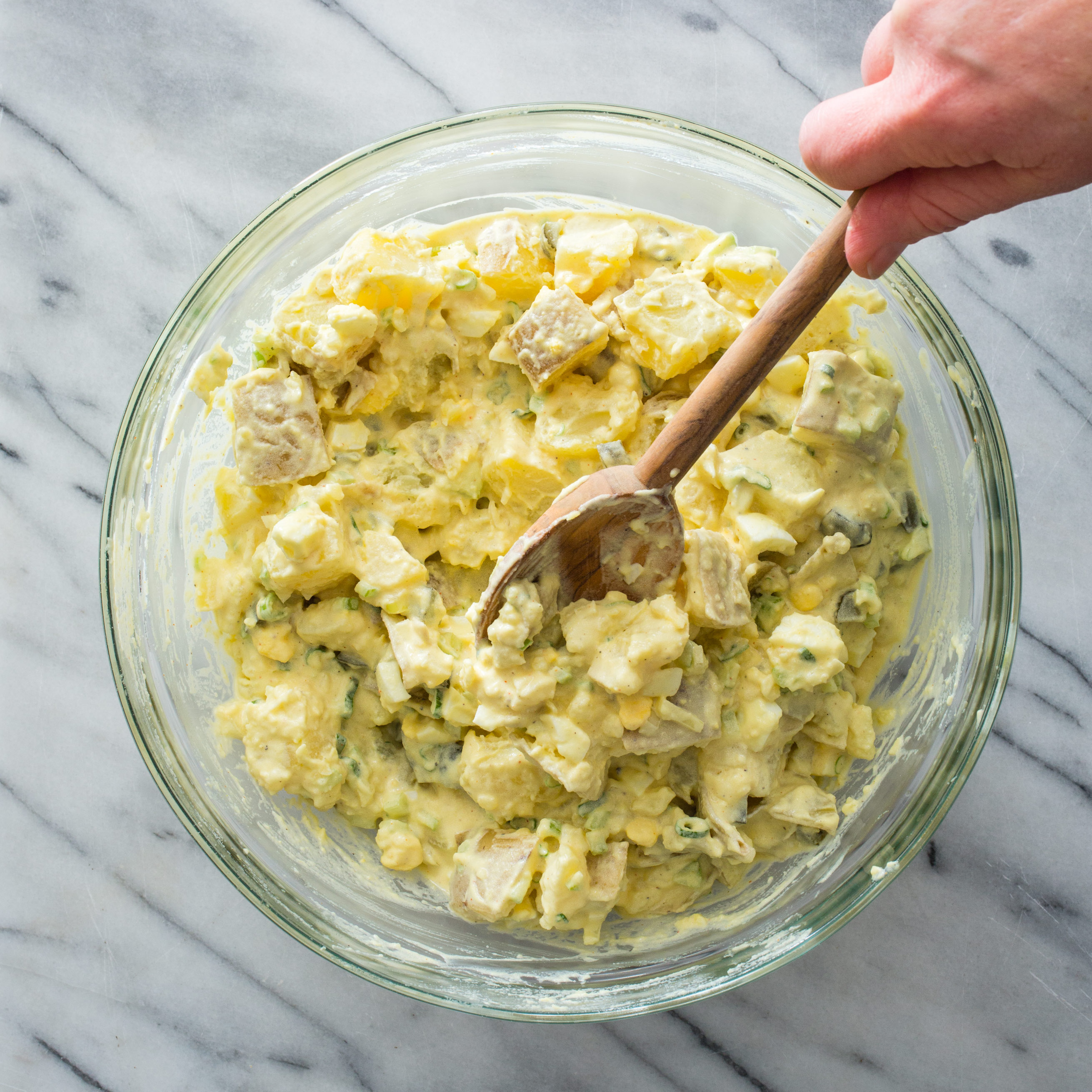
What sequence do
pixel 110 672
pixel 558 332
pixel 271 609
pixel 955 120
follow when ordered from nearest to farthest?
pixel 955 120
pixel 558 332
pixel 271 609
pixel 110 672

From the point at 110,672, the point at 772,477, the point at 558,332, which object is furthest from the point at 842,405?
the point at 110,672

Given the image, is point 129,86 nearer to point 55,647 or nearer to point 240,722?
point 55,647

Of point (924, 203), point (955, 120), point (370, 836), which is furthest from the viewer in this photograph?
A: point (370, 836)

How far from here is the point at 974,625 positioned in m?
2.08

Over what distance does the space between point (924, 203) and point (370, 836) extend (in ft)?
5.66

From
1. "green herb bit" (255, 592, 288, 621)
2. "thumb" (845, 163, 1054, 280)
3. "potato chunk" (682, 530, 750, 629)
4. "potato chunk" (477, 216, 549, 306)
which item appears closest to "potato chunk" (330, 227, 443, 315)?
"potato chunk" (477, 216, 549, 306)

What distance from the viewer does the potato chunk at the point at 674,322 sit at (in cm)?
186

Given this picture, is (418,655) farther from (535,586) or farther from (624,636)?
(624,636)

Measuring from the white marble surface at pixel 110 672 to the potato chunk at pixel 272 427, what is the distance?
23.5 inches

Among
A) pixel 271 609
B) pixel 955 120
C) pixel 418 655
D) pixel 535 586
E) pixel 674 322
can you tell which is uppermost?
pixel 955 120

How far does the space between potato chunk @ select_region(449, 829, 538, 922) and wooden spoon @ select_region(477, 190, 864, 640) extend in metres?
0.47

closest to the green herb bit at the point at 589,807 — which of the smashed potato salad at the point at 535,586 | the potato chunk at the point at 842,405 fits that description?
the smashed potato salad at the point at 535,586

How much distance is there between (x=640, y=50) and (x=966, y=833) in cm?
208

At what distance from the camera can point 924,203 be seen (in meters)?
1.41
